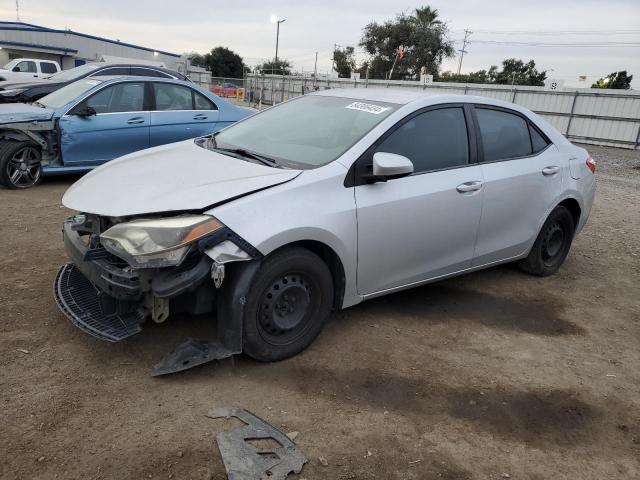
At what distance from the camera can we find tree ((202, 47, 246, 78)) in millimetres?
73475

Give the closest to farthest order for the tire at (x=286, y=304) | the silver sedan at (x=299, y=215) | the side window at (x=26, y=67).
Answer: the silver sedan at (x=299, y=215)
the tire at (x=286, y=304)
the side window at (x=26, y=67)

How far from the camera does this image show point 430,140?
3.95m

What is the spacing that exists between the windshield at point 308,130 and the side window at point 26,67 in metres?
25.5

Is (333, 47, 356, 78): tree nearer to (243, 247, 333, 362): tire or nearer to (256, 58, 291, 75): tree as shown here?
(256, 58, 291, 75): tree

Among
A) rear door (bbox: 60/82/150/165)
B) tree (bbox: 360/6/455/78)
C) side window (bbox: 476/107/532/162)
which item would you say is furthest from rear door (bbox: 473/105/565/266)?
tree (bbox: 360/6/455/78)

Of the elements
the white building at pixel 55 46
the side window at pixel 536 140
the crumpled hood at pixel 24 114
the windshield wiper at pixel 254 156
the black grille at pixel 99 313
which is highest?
the white building at pixel 55 46

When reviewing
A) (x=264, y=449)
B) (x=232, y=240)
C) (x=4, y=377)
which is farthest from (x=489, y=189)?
(x=4, y=377)

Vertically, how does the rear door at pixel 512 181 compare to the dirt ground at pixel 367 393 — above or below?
above

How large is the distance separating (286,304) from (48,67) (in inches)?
1093

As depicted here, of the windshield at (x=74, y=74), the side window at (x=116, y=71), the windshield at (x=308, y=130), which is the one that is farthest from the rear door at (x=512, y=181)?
the side window at (x=116, y=71)

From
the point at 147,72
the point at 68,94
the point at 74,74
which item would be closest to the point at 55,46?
the point at 147,72

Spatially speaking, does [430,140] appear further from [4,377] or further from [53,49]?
[53,49]

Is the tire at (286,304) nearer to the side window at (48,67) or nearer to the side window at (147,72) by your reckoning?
the side window at (147,72)

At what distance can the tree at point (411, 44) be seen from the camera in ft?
172
